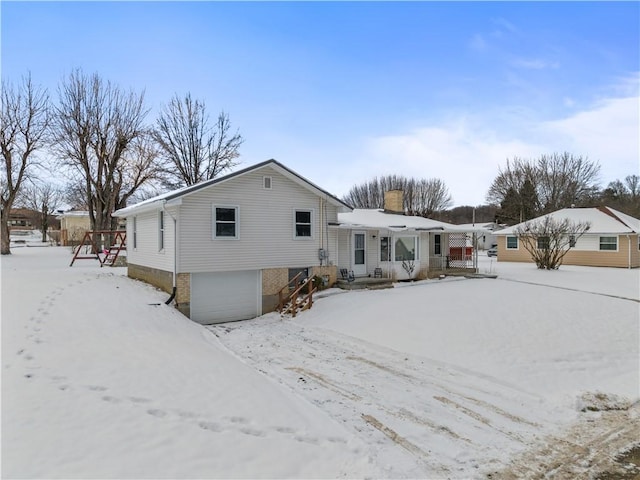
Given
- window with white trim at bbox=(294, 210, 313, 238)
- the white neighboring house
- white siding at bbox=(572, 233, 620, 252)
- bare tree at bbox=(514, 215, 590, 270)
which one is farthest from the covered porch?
white siding at bbox=(572, 233, 620, 252)

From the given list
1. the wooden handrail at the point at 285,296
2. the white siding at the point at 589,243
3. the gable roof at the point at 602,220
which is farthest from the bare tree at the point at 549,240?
the wooden handrail at the point at 285,296

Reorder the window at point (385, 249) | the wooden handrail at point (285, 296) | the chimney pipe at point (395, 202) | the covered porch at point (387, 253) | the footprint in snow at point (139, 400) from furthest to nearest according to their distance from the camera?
the chimney pipe at point (395, 202), the window at point (385, 249), the covered porch at point (387, 253), the wooden handrail at point (285, 296), the footprint in snow at point (139, 400)

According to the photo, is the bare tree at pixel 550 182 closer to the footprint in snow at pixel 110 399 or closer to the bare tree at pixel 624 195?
the bare tree at pixel 624 195

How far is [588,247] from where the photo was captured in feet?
91.7

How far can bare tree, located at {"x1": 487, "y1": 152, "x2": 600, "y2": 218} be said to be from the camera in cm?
4247

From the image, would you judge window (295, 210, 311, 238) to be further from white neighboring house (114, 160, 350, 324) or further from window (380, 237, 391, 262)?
window (380, 237, 391, 262)

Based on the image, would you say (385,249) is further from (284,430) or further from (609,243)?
(609,243)

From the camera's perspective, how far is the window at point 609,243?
2683cm

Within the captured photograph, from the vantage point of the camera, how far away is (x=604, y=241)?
27.2 m

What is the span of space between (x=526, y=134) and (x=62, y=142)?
109 feet

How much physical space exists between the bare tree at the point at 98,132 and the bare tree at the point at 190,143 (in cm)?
261

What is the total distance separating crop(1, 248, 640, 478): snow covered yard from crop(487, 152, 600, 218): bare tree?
3576 centimetres

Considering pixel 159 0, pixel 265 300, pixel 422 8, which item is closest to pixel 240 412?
pixel 265 300

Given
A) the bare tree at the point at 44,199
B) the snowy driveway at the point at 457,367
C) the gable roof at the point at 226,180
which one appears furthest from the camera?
the bare tree at the point at 44,199
